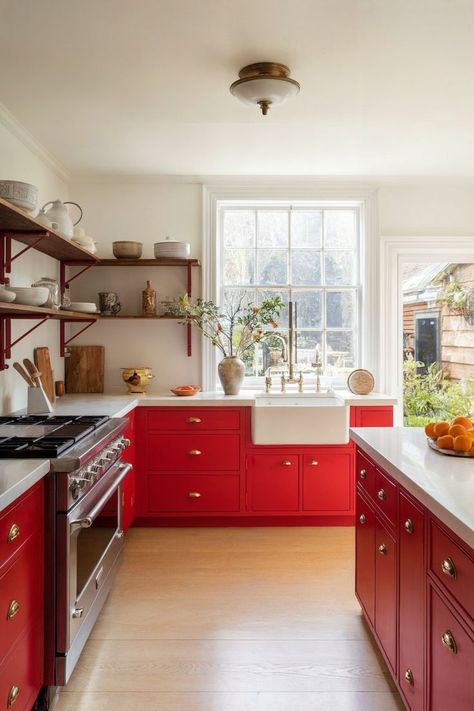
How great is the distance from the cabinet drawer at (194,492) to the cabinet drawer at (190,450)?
0.09 metres

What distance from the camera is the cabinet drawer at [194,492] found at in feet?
12.2

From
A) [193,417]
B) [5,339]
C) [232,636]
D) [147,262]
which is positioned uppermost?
[147,262]

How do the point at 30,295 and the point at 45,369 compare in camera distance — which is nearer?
the point at 30,295

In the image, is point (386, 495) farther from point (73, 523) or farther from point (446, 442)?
point (73, 523)

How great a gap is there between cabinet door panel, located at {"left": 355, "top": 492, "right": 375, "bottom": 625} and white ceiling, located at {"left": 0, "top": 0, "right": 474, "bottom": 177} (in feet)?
6.28

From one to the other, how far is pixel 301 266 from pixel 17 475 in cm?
306

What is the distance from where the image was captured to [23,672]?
66.2 inches

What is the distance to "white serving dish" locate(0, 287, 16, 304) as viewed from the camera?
2250 mm

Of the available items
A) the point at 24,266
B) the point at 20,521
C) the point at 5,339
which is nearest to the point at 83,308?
the point at 24,266

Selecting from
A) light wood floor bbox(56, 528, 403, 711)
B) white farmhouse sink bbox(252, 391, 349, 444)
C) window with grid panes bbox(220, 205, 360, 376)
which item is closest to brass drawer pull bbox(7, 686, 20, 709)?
light wood floor bbox(56, 528, 403, 711)

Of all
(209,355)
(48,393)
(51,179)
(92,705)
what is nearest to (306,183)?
(209,355)

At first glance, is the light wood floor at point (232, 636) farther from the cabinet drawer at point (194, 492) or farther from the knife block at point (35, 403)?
the knife block at point (35, 403)

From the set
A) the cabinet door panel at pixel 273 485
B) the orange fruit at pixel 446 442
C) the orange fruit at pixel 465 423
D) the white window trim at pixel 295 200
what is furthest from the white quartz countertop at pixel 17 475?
the white window trim at pixel 295 200

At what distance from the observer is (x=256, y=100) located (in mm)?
2553
